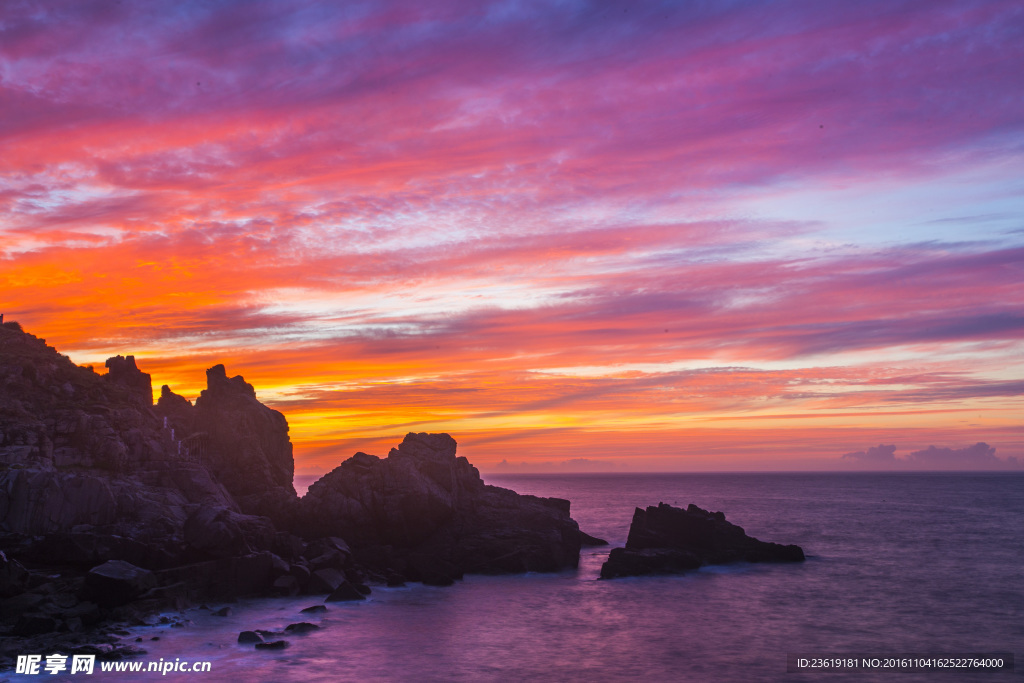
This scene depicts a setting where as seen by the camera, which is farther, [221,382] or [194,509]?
[221,382]

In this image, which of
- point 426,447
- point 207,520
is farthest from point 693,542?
point 207,520

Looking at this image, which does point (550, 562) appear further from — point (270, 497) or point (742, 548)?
point (270, 497)

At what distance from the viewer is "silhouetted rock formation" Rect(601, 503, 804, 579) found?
72.3 meters

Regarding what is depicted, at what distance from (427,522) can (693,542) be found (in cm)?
2796

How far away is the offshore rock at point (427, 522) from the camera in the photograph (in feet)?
226

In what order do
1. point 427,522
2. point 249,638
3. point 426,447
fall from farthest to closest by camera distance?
point 426,447, point 427,522, point 249,638

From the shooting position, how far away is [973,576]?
70.8 meters

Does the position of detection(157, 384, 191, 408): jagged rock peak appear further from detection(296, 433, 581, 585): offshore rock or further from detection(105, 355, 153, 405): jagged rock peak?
detection(296, 433, 581, 585): offshore rock

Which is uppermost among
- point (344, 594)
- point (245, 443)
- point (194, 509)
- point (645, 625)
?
point (245, 443)

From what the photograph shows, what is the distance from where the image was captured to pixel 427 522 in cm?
7125

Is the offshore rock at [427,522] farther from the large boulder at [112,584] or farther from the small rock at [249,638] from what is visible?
the large boulder at [112,584]

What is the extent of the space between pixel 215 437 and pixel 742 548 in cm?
5641

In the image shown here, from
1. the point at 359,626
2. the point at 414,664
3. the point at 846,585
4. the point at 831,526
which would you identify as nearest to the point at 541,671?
the point at 414,664

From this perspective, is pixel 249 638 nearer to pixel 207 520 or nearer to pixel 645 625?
pixel 207 520
